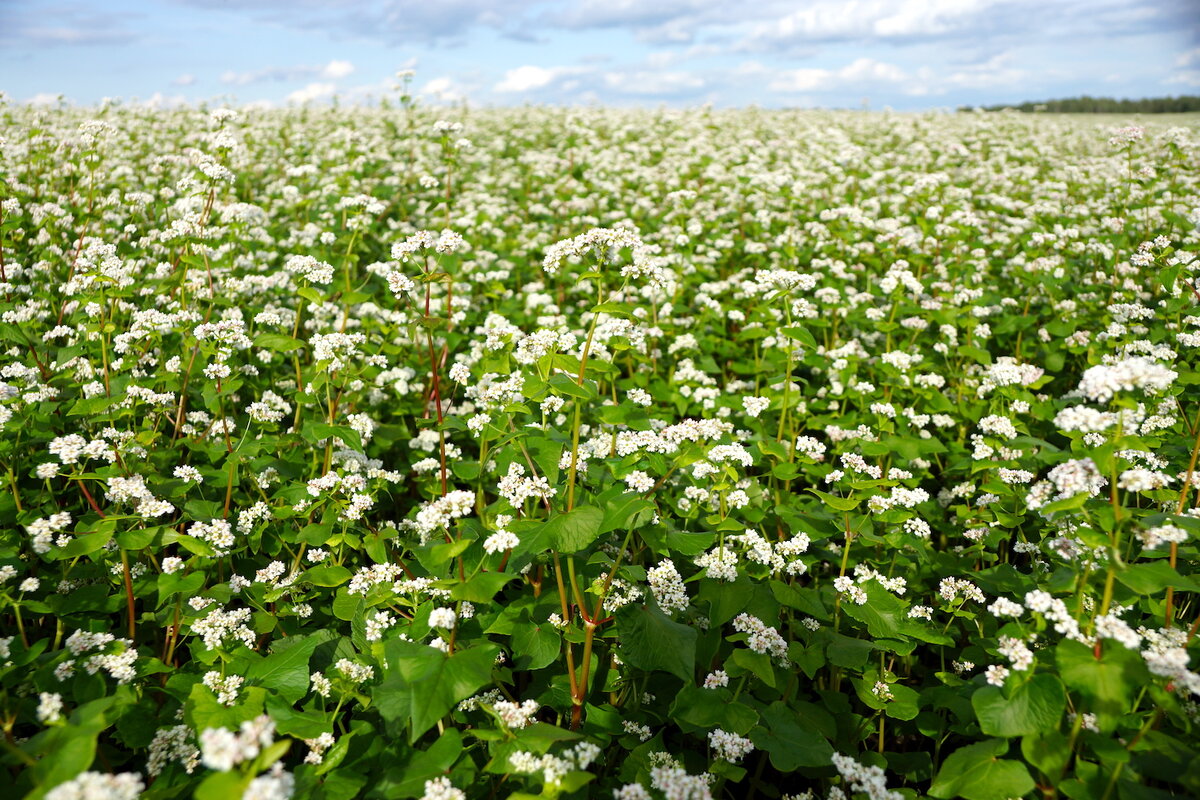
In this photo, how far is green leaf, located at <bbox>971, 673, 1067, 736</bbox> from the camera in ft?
8.36

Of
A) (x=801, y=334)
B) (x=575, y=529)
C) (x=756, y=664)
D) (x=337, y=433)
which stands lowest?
(x=756, y=664)

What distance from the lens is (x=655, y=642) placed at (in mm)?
3105

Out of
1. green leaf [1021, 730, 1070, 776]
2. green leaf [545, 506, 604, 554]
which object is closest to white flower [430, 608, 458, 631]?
green leaf [545, 506, 604, 554]

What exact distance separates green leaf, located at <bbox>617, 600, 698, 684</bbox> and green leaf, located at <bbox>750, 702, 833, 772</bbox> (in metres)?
0.44

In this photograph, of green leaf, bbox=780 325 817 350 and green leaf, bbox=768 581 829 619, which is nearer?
green leaf, bbox=768 581 829 619

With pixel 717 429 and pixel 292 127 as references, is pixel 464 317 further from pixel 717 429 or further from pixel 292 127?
pixel 292 127

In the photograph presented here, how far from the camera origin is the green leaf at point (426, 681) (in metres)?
2.44

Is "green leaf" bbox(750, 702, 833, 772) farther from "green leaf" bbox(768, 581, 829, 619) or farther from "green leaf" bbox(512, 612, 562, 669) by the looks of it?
"green leaf" bbox(512, 612, 562, 669)

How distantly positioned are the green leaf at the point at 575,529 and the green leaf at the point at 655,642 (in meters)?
0.51

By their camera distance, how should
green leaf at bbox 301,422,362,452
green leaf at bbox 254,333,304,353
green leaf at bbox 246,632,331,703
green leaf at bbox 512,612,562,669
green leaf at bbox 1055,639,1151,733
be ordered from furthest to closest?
1. green leaf at bbox 254,333,304,353
2. green leaf at bbox 301,422,362,452
3. green leaf at bbox 512,612,562,669
4. green leaf at bbox 246,632,331,703
5. green leaf at bbox 1055,639,1151,733

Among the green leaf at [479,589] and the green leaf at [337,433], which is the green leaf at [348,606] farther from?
the green leaf at [479,589]

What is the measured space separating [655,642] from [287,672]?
1733 mm

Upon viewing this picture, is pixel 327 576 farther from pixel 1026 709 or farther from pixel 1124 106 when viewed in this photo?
pixel 1124 106

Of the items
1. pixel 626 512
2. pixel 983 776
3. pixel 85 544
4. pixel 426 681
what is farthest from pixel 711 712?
pixel 85 544
